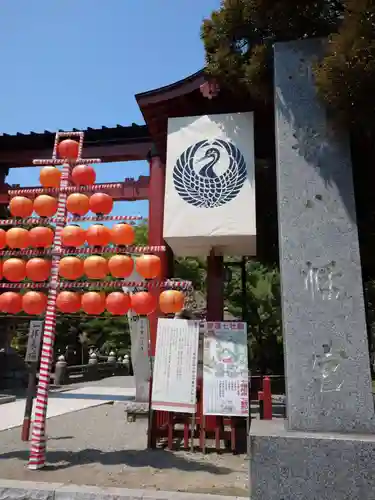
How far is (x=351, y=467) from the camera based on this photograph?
3688 millimetres

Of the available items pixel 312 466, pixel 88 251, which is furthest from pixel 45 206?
pixel 312 466

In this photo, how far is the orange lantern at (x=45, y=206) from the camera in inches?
246

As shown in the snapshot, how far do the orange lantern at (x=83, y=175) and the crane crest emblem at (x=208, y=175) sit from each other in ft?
5.10

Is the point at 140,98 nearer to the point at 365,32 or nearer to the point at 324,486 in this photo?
the point at 365,32

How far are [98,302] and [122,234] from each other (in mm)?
1028

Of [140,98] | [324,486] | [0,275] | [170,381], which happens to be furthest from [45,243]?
[324,486]

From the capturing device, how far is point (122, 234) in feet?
19.7

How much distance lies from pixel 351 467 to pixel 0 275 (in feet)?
16.8

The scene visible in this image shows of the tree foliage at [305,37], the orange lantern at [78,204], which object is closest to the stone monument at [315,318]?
the tree foliage at [305,37]

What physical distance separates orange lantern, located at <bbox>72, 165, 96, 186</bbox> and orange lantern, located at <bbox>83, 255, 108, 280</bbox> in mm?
1300

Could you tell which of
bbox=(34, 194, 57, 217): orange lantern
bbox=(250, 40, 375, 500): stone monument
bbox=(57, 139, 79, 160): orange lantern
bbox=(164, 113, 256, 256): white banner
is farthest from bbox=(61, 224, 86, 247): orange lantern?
bbox=(250, 40, 375, 500): stone monument

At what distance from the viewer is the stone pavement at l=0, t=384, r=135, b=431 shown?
10129mm

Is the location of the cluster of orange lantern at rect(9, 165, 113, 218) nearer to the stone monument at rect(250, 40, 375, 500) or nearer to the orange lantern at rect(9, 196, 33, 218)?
the orange lantern at rect(9, 196, 33, 218)

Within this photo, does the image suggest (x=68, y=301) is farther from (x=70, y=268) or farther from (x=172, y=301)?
(x=172, y=301)
